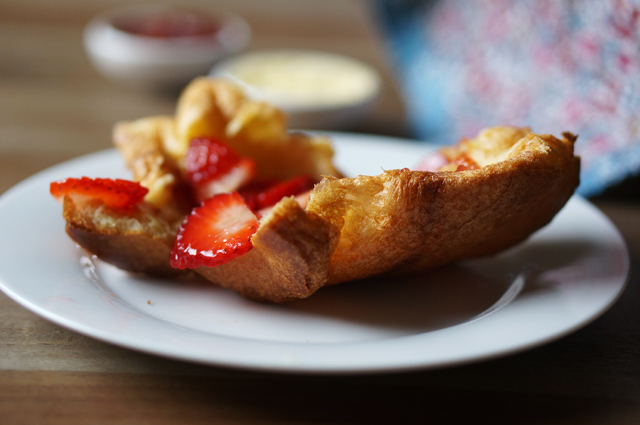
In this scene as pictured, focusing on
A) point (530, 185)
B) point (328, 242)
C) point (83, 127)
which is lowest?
point (83, 127)

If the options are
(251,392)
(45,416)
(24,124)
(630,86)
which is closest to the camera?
(45,416)

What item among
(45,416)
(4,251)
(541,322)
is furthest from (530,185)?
(4,251)

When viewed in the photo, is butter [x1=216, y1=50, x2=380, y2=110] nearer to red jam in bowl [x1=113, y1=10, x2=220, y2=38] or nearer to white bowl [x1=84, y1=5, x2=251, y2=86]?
white bowl [x1=84, y1=5, x2=251, y2=86]

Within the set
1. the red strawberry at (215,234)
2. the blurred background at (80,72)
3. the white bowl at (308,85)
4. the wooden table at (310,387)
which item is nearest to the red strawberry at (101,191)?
the red strawberry at (215,234)

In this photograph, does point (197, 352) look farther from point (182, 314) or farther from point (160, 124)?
point (160, 124)

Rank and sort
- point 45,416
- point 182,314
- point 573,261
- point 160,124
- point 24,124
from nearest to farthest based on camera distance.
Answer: point 45,416
point 182,314
point 573,261
point 160,124
point 24,124
